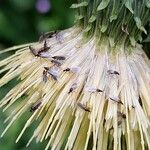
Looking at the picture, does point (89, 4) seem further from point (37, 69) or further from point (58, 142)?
point (58, 142)

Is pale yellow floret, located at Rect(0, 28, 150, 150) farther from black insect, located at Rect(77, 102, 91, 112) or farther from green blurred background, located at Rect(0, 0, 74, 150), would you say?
green blurred background, located at Rect(0, 0, 74, 150)

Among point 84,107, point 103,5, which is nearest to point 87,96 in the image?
point 84,107

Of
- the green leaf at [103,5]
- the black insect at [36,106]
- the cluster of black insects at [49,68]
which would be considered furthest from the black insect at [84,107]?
the green leaf at [103,5]

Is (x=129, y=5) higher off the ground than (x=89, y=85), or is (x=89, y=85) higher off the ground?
(x=129, y=5)

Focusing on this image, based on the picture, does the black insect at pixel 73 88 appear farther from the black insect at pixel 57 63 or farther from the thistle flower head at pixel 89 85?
the black insect at pixel 57 63

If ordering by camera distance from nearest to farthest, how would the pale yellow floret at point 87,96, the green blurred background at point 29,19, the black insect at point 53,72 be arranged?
the pale yellow floret at point 87,96, the black insect at point 53,72, the green blurred background at point 29,19

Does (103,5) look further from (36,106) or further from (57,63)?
(36,106)

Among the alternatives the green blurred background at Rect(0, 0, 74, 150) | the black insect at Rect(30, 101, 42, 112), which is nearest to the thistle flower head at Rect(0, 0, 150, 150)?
the black insect at Rect(30, 101, 42, 112)

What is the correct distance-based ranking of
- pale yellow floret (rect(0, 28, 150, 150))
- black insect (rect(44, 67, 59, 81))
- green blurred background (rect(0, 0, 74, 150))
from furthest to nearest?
green blurred background (rect(0, 0, 74, 150)) < black insect (rect(44, 67, 59, 81)) < pale yellow floret (rect(0, 28, 150, 150))
